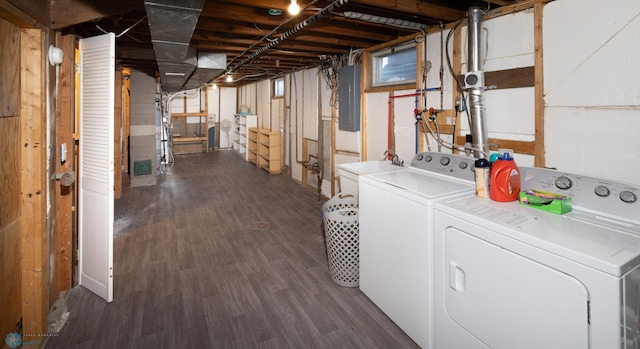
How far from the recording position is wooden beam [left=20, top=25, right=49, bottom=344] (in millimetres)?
1827

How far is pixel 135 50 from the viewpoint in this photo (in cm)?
414

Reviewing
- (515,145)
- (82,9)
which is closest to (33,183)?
(82,9)

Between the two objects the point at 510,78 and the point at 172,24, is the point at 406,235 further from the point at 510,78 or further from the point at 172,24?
the point at 172,24

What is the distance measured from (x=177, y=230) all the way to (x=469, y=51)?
3.52 meters

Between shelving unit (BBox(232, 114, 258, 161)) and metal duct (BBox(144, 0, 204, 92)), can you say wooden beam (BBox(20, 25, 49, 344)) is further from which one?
shelving unit (BBox(232, 114, 258, 161))

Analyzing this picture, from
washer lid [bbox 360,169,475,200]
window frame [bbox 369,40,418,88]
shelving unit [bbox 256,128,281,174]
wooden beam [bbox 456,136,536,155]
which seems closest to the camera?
washer lid [bbox 360,169,475,200]

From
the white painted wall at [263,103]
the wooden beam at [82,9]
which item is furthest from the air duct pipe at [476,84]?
the white painted wall at [263,103]

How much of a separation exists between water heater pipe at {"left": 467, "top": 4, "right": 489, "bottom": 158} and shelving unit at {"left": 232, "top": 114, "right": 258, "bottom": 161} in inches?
285

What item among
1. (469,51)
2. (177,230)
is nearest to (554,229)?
(469,51)

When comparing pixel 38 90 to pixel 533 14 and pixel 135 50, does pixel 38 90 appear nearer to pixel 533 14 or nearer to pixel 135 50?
pixel 135 50

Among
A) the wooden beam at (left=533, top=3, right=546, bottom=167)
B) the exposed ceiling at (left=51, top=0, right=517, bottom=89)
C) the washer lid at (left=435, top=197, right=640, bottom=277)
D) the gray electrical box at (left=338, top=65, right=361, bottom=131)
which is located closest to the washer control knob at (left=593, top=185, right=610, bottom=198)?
the washer lid at (left=435, top=197, right=640, bottom=277)

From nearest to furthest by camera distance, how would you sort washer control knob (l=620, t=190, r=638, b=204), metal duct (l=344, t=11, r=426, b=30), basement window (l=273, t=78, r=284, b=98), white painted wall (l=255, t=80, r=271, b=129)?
washer control knob (l=620, t=190, r=638, b=204)
metal duct (l=344, t=11, r=426, b=30)
basement window (l=273, t=78, r=284, b=98)
white painted wall (l=255, t=80, r=271, b=129)

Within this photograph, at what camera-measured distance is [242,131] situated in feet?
32.1

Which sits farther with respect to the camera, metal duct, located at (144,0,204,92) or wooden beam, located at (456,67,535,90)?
wooden beam, located at (456,67,535,90)
